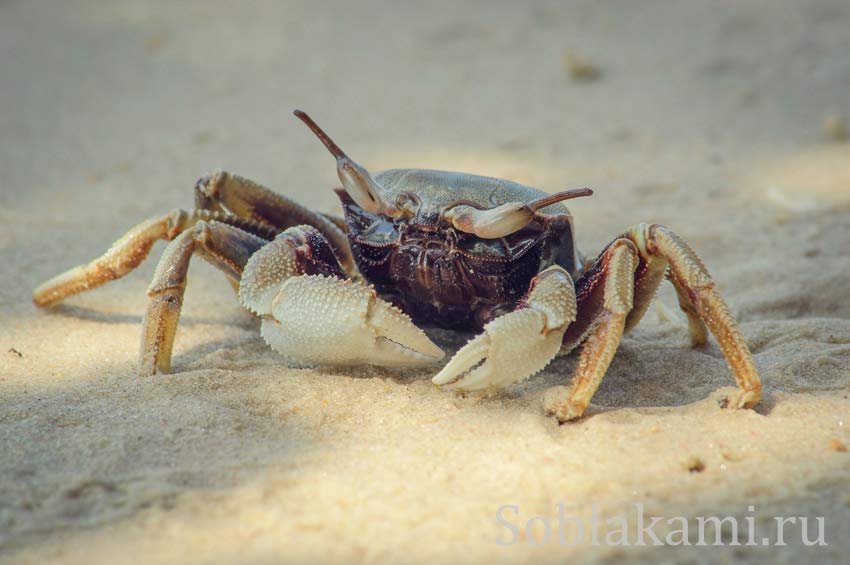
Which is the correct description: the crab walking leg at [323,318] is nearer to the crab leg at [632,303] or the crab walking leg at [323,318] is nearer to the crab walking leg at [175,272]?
the crab walking leg at [175,272]

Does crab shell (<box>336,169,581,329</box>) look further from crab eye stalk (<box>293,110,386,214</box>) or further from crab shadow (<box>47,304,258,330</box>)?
crab shadow (<box>47,304,258,330</box>)

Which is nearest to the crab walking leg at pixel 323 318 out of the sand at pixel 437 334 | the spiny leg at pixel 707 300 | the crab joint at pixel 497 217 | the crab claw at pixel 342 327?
the crab claw at pixel 342 327

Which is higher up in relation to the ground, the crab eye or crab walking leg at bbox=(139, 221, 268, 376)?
the crab eye

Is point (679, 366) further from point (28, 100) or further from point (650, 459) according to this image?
point (28, 100)

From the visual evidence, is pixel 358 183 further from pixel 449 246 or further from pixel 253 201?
pixel 253 201

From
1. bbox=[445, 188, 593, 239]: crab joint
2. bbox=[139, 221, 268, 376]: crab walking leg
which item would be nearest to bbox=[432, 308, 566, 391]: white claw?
bbox=[445, 188, 593, 239]: crab joint

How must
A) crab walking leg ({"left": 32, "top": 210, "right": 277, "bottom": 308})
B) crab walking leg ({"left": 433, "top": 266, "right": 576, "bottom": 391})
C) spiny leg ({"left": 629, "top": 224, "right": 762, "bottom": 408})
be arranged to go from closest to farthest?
crab walking leg ({"left": 433, "top": 266, "right": 576, "bottom": 391})
spiny leg ({"left": 629, "top": 224, "right": 762, "bottom": 408})
crab walking leg ({"left": 32, "top": 210, "right": 277, "bottom": 308})

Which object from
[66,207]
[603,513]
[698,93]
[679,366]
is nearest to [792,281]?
[679,366]
